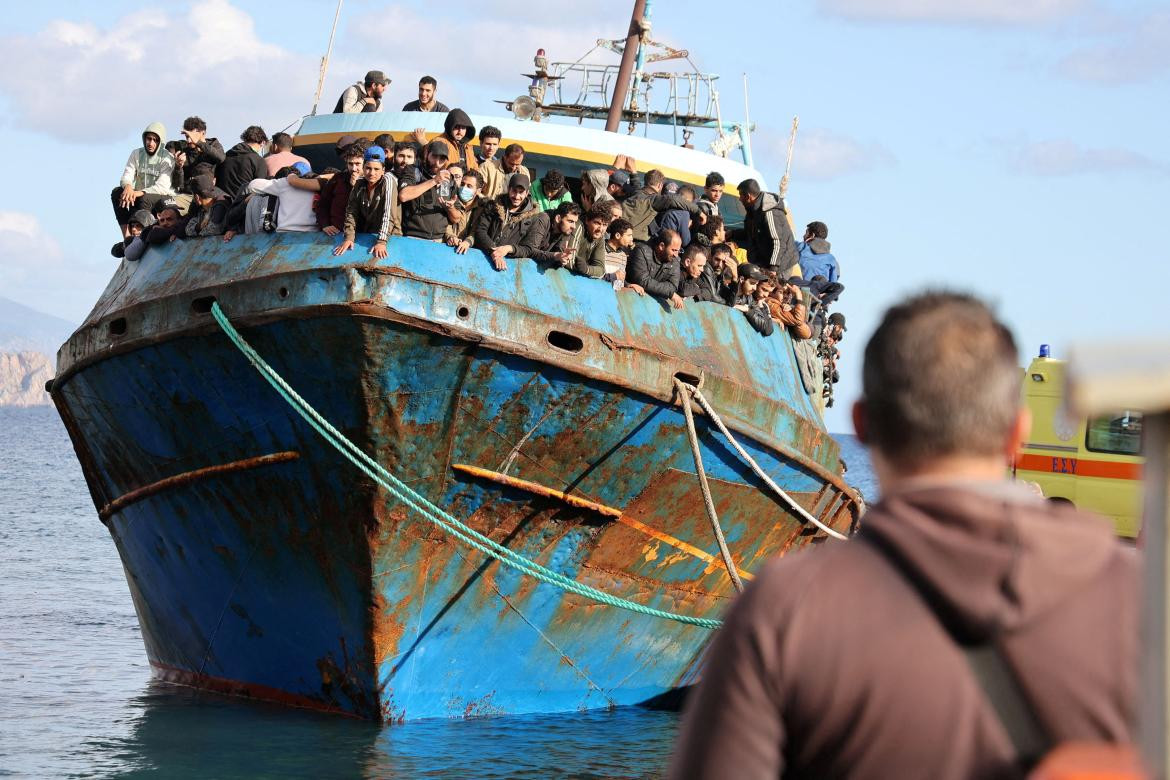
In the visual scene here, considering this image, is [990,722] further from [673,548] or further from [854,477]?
[854,477]

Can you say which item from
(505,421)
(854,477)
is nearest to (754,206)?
(505,421)

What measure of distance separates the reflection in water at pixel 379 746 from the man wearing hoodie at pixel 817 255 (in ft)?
16.0

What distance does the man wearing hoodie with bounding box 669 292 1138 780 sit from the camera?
1.96m

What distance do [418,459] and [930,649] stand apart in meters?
7.30

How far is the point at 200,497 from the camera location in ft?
32.9

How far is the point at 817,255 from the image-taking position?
1411 centimetres

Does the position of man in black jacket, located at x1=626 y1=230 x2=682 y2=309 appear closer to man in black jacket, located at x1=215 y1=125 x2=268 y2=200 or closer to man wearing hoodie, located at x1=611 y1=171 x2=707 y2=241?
man wearing hoodie, located at x1=611 y1=171 x2=707 y2=241

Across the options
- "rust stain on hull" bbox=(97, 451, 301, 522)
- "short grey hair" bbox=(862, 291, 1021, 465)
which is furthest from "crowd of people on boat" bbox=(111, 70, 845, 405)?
"short grey hair" bbox=(862, 291, 1021, 465)

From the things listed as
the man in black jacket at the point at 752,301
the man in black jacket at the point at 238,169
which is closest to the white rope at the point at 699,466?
the man in black jacket at the point at 752,301

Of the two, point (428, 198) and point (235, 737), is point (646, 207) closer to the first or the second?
point (428, 198)

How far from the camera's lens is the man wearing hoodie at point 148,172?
12117 mm

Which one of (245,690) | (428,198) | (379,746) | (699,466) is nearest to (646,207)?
(428,198)

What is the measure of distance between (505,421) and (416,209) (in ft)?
4.44

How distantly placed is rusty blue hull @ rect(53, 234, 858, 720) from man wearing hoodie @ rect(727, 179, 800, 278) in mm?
1680
